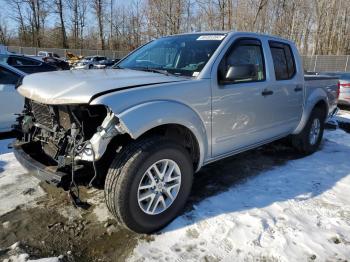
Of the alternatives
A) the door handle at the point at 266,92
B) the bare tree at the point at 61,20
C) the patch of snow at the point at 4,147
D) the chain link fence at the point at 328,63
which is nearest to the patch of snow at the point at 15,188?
the patch of snow at the point at 4,147

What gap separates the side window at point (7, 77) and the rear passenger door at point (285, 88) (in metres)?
4.62

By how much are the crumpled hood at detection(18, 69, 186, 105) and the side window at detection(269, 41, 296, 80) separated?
1.86m

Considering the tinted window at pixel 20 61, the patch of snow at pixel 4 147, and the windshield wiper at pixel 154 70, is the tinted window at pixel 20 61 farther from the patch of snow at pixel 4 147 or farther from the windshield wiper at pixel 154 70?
the windshield wiper at pixel 154 70

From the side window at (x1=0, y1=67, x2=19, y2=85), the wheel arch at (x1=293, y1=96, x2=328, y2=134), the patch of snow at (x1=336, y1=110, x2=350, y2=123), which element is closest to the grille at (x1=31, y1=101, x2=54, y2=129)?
the side window at (x1=0, y1=67, x2=19, y2=85)

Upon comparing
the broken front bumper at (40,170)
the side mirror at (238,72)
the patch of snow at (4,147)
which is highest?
the side mirror at (238,72)

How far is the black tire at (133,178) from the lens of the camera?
288cm

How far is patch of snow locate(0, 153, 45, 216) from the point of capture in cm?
371

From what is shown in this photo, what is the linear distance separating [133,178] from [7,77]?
4572 mm

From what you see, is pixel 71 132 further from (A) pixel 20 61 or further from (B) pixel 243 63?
(A) pixel 20 61

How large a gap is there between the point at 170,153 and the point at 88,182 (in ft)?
2.57

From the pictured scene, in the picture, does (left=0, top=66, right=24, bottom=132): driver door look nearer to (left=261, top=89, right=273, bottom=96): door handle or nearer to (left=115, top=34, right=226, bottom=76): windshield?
(left=115, top=34, right=226, bottom=76): windshield

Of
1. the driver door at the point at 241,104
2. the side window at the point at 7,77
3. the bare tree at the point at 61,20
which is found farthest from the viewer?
the bare tree at the point at 61,20

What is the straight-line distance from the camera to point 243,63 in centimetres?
402

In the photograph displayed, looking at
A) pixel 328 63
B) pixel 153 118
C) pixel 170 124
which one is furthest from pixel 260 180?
pixel 328 63
